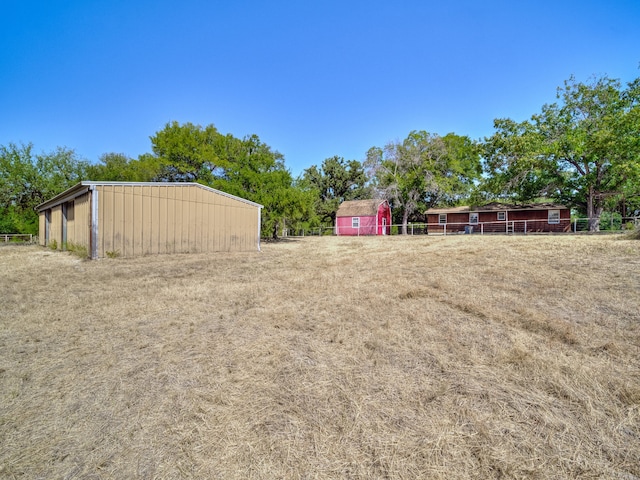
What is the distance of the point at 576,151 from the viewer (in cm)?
1773

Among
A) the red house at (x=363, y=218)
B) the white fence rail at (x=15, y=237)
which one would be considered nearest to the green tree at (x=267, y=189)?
the red house at (x=363, y=218)

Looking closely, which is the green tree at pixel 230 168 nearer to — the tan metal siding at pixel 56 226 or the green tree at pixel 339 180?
the tan metal siding at pixel 56 226

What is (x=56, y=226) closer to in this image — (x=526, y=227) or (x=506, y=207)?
(x=506, y=207)

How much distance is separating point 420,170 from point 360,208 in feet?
22.2

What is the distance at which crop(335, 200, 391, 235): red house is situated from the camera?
3011 cm

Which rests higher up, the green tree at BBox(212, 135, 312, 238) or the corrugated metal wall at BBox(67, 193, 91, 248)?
the green tree at BBox(212, 135, 312, 238)

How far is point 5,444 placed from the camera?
69.7 inches

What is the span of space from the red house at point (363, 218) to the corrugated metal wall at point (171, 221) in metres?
17.6

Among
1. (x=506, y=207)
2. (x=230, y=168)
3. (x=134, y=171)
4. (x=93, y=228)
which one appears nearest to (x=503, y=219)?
(x=506, y=207)

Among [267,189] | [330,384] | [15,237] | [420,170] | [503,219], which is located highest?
[420,170]

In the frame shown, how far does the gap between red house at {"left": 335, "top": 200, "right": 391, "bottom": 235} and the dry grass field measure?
25376 millimetres

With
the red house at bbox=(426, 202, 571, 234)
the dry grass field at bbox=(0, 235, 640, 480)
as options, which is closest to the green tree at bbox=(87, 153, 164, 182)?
the dry grass field at bbox=(0, 235, 640, 480)

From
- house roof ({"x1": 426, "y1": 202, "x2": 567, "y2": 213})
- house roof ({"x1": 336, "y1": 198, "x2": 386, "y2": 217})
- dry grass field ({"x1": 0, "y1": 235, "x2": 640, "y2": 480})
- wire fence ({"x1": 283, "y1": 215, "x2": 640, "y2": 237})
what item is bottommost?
dry grass field ({"x1": 0, "y1": 235, "x2": 640, "y2": 480})

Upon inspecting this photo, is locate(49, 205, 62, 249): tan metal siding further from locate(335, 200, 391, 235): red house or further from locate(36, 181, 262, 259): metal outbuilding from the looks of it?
locate(335, 200, 391, 235): red house
